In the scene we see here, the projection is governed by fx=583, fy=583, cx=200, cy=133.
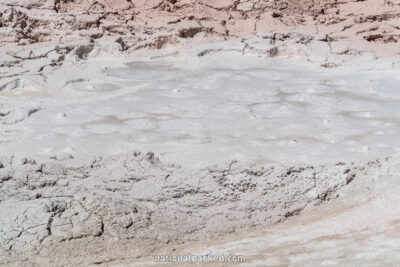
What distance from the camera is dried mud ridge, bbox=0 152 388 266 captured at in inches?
72.9

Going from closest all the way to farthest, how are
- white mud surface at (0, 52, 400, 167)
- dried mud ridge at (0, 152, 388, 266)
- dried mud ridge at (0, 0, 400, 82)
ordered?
dried mud ridge at (0, 152, 388, 266)
white mud surface at (0, 52, 400, 167)
dried mud ridge at (0, 0, 400, 82)

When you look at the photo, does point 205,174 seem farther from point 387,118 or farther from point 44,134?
point 387,118

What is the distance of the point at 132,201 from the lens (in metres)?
2.08

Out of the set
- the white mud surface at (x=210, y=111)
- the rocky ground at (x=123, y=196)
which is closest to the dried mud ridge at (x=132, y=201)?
the rocky ground at (x=123, y=196)

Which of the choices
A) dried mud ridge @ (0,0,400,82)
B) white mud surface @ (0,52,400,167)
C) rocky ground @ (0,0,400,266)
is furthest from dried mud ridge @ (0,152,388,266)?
dried mud ridge @ (0,0,400,82)

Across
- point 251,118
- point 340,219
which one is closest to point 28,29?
point 251,118

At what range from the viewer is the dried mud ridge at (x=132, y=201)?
6.07ft

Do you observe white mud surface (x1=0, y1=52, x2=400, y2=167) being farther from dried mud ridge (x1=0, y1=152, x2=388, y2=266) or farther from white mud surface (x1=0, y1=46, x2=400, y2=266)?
dried mud ridge (x1=0, y1=152, x2=388, y2=266)

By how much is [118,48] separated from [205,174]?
2.26m

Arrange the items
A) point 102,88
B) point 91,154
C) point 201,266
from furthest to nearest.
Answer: point 102,88 < point 91,154 < point 201,266

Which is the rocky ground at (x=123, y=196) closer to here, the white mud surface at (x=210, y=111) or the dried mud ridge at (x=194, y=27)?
the white mud surface at (x=210, y=111)

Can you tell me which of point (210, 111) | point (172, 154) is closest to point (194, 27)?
point (210, 111)

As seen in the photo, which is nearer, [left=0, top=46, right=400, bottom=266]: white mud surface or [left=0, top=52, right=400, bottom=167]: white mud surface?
[left=0, top=46, right=400, bottom=266]: white mud surface

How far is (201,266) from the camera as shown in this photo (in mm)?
1739
